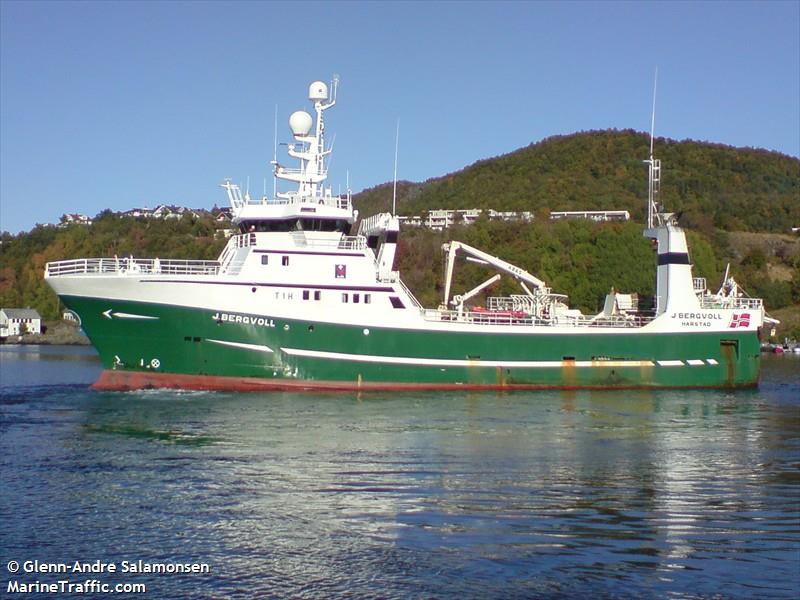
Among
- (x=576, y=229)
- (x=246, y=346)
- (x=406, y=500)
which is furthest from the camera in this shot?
(x=576, y=229)

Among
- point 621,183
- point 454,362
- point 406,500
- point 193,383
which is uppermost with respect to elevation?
point 621,183

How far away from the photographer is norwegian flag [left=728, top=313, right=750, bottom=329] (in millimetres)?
35375

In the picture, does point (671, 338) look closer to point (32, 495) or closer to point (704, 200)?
point (32, 495)

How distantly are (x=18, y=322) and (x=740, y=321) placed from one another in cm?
8595

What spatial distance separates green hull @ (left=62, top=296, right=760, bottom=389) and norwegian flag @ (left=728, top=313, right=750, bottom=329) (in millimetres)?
693

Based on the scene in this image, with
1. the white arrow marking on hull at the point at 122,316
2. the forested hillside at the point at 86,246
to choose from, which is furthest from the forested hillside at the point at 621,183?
the white arrow marking on hull at the point at 122,316

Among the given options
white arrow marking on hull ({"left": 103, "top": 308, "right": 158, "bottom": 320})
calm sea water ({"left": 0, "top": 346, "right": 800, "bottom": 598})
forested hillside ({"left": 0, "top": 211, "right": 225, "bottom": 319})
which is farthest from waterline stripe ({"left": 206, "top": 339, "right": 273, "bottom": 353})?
forested hillside ({"left": 0, "top": 211, "right": 225, "bottom": 319})

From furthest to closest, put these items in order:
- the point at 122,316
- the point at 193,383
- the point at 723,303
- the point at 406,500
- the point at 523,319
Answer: the point at 723,303 < the point at 523,319 < the point at 193,383 < the point at 122,316 < the point at 406,500

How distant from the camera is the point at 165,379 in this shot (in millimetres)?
30016

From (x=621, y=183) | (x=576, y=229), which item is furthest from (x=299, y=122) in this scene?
(x=621, y=183)

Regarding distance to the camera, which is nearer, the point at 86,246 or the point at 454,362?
the point at 454,362

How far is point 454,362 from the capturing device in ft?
106

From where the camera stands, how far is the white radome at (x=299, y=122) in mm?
33156

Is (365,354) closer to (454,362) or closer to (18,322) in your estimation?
(454,362)
